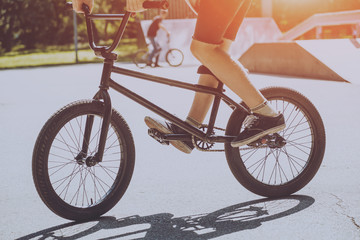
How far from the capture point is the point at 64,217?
3.28 meters

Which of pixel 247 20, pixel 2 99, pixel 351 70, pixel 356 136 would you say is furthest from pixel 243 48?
pixel 356 136

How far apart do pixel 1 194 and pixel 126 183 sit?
113 centimetres

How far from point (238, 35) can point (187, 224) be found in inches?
758

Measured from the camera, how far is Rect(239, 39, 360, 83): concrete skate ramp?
1127cm

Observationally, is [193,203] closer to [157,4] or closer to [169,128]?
[169,128]

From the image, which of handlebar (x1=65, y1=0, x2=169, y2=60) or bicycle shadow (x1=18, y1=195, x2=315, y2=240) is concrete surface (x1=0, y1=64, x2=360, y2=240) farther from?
handlebar (x1=65, y1=0, x2=169, y2=60)

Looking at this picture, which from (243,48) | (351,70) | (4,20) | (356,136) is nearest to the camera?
(356,136)

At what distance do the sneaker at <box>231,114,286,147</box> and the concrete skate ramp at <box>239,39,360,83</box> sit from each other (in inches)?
297

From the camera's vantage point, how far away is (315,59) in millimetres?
11930

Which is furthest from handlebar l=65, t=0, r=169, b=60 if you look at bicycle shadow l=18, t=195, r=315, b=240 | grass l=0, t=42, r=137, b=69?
grass l=0, t=42, r=137, b=69

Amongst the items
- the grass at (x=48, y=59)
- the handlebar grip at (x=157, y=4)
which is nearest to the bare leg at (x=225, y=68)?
the handlebar grip at (x=157, y=4)

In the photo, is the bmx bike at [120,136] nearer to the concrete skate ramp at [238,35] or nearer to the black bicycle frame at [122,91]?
the black bicycle frame at [122,91]

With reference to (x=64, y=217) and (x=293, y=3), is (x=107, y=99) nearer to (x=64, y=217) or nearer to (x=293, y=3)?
(x=64, y=217)

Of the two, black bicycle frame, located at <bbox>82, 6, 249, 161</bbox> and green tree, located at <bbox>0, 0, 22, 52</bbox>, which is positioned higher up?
green tree, located at <bbox>0, 0, 22, 52</bbox>
